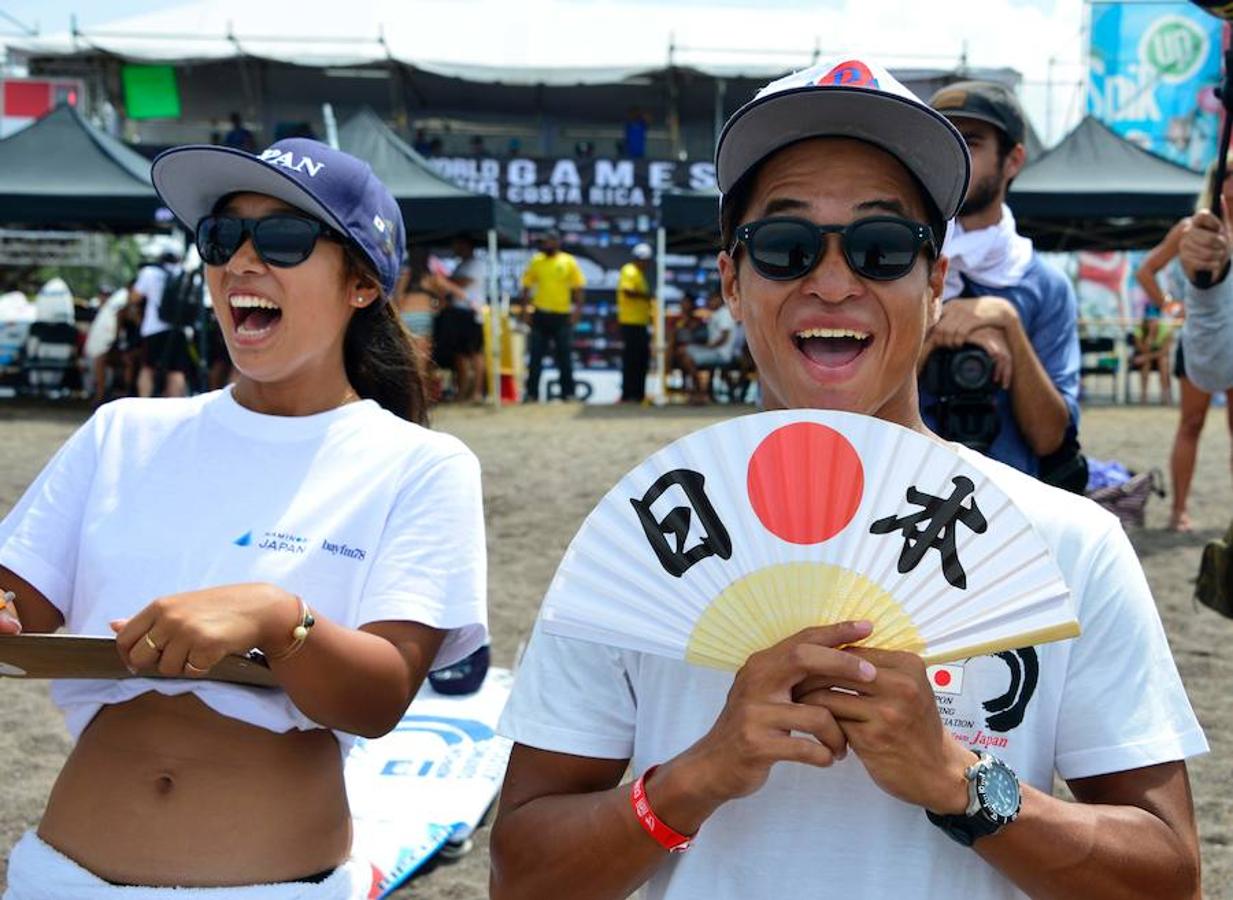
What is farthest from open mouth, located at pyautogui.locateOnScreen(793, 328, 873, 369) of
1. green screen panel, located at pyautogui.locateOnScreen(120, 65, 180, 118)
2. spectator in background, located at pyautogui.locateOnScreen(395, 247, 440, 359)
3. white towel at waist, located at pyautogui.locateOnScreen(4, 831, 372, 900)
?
green screen panel, located at pyautogui.locateOnScreen(120, 65, 180, 118)

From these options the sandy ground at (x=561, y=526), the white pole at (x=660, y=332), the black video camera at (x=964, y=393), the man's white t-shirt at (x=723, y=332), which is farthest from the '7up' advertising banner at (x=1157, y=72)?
the black video camera at (x=964, y=393)

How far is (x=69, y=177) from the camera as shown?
501 inches

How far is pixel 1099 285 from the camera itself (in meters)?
20.3

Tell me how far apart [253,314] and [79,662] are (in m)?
0.66

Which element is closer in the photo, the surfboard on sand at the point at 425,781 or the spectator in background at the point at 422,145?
the surfboard on sand at the point at 425,781

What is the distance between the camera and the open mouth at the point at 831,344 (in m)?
1.43

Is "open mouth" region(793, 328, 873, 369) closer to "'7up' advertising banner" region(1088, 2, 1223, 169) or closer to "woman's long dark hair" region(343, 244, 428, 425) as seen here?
"woman's long dark hair" region(343, 244, 428, 425)

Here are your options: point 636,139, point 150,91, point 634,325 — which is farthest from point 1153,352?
point 150,91

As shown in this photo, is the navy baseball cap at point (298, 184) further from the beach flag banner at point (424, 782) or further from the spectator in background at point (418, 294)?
the spectator in background at point (418, 294)

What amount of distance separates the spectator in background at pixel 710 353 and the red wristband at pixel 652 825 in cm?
1395

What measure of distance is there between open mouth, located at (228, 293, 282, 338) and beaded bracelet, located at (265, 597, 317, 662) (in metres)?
0.58

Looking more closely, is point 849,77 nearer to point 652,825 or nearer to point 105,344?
point 652,825

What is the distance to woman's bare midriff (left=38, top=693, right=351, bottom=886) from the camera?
5.92 ft

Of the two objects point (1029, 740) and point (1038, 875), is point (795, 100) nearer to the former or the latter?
point (1029, 740)
